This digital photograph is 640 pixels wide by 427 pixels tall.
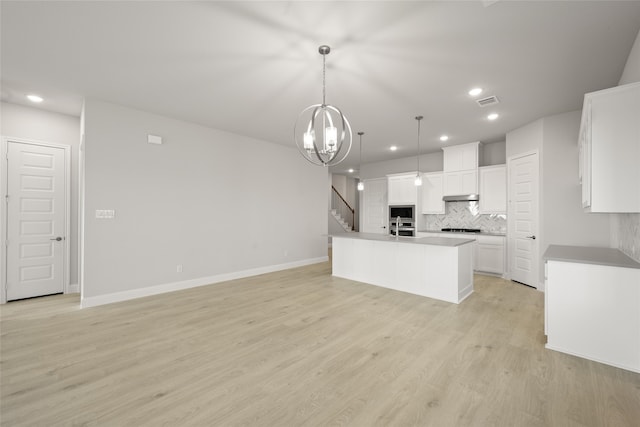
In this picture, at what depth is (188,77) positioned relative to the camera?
3.41 m

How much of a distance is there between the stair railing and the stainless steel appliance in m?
3.64

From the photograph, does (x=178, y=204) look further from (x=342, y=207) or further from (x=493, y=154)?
(x=342, y=207)

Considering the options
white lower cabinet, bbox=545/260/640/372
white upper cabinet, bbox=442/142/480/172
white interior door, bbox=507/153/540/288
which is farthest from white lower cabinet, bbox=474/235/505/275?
white lower cabinet, bbox=545/260/640/372

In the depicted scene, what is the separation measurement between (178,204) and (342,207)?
301 inches

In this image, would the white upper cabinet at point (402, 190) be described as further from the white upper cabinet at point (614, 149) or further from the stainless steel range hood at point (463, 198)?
the white upper cabinet at point (614, 149)

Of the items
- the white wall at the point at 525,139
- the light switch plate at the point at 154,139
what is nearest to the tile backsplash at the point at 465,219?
the white wall at the point at 525,139

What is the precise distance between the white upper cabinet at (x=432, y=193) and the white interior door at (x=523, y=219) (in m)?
1.59

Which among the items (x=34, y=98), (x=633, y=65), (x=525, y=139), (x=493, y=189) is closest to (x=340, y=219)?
(x=493, y=189)

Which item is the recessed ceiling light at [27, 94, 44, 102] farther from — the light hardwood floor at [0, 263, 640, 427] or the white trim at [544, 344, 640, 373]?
the white trim at [544, 344, 640, 373]

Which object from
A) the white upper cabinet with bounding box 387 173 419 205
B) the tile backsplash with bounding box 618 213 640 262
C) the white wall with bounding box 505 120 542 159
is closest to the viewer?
the tile backsplash with bounding box 618 213 640 262

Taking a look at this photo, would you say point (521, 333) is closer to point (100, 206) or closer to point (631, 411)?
point (631, 411)

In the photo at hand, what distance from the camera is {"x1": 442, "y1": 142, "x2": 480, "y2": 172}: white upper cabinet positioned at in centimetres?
636

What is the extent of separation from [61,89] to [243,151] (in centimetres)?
293

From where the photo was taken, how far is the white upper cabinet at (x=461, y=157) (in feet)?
20.9
